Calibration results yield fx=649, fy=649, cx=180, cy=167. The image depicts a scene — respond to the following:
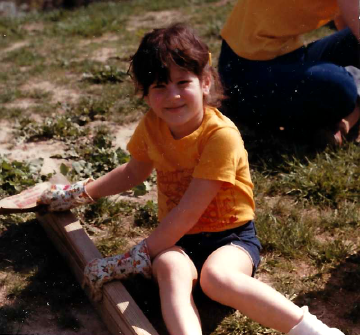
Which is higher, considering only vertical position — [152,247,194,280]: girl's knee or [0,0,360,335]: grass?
[152,247,194,280]: girl's knee

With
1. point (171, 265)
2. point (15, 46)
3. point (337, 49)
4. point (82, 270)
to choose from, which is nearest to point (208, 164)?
point (171, 265)

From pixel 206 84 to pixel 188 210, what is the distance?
0.53 metres

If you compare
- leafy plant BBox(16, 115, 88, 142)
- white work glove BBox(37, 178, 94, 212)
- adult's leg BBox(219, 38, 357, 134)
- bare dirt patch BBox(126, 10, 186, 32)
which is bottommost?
bare dirt patch BBox(126, 10, 186, 32)

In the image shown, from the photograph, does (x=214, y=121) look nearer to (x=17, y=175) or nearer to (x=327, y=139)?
(x=17, y=175)

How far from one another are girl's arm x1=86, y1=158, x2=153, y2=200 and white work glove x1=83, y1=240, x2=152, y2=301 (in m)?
0.50

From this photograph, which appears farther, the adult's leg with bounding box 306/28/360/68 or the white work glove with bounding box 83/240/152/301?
the adult's leg with bounding box 306/28/360/68

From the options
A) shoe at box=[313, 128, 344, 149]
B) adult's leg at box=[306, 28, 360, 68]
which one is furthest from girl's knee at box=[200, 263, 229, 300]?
adult's leg at box=[306, 28, 360, 68]

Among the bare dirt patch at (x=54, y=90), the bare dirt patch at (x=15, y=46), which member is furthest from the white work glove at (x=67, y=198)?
the bare dirt patch at (x=15, y=46)

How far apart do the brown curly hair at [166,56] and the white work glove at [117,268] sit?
2.10ft

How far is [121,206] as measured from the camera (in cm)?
328

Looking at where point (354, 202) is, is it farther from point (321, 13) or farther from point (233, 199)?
Answer: point (321, 13)

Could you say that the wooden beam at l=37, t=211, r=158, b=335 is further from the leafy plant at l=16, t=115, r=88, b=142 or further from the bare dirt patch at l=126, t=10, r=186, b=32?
the bare dirt patch at l=126, t=10, r=186, b=32

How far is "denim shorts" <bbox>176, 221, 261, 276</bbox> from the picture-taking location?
257 centimetres

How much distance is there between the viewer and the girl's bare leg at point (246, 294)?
224 cm
